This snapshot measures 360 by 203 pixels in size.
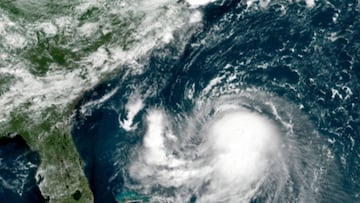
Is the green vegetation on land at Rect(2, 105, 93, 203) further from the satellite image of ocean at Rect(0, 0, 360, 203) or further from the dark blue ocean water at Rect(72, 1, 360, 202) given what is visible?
the dark blue ocean water at Rect(72, 1, 360, 202)

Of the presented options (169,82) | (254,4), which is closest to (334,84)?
(254,4)

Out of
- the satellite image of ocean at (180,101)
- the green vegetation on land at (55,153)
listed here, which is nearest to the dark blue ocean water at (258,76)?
the satellite image of ocean at (180,101)

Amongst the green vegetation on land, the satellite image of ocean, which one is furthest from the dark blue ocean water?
the green vegetation on land

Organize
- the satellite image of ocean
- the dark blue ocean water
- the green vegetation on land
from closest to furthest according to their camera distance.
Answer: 1. the satellite image of ocean
2. the green vegetation on land
3. the dark blue ocean water

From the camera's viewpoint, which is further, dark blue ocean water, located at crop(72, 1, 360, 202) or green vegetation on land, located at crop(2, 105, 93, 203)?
dark blue ocean water, located at crop(72, 1, 360, 202)

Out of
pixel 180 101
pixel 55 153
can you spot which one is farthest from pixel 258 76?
pixel 55 153

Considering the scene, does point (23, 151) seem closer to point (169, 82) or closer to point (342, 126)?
point (169, 82)

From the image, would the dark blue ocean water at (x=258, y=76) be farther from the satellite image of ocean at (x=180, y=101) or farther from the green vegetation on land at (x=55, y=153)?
the green vegetation on land at (x=55, y=153)
